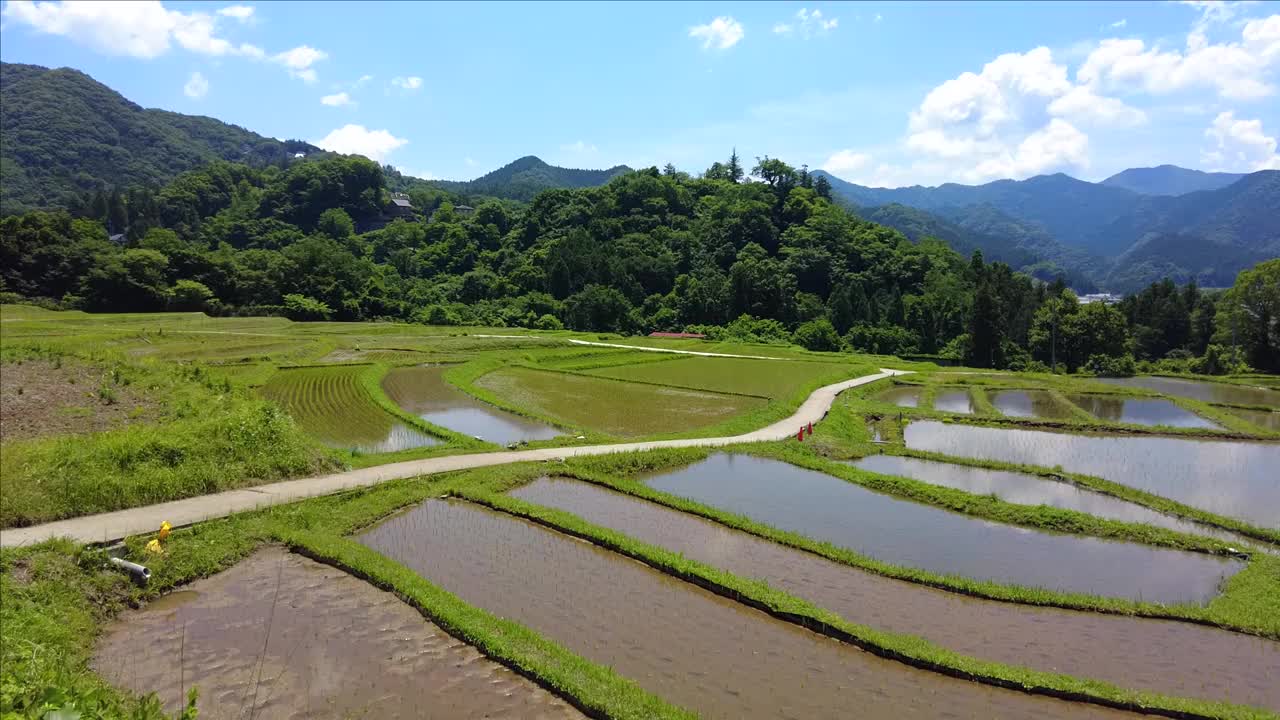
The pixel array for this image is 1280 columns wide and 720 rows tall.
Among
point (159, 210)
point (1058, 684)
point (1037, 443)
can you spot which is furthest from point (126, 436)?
point (159, 210)

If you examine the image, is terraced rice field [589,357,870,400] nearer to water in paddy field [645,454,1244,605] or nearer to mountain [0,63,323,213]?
water in paddy field [645,454,1244,605]

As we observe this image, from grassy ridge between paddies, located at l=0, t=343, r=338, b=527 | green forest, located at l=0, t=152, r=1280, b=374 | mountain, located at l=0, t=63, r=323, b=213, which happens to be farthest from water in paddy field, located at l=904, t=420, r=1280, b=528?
mountain, located at l=0, t=63, r=323, b=213

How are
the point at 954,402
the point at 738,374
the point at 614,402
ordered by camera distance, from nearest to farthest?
the point at 614,402
the point at 954,402
the point at 738,374

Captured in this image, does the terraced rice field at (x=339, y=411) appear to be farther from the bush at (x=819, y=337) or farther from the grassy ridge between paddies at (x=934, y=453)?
the bush at (x=819, y=337)

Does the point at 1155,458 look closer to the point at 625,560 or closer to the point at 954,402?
the point at 954,402

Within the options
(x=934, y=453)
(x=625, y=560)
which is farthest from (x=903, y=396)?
(x=625, y=560)

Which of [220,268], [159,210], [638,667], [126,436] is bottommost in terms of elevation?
[638,667]

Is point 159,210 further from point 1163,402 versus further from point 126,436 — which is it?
point 1163,402

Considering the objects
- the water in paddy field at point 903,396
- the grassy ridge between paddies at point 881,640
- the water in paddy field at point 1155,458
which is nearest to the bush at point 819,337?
the water in paddy field at point 903,396
